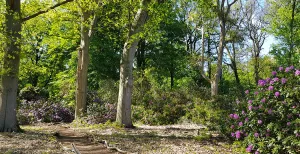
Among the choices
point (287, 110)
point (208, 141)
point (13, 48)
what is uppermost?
point (13, 48)

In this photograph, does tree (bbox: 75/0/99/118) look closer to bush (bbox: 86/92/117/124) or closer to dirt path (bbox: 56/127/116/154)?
bush (bbox: 86/92/117/124)

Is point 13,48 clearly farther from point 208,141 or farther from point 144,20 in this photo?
point 208,141

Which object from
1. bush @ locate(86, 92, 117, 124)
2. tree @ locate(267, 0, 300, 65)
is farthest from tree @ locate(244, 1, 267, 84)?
bush @ locate(86, 92, 117, 124)

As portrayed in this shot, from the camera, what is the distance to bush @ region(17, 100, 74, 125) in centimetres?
1706

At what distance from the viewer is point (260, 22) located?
30.2 m

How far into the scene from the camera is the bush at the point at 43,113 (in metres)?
17.1

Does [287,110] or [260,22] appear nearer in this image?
[287,110]

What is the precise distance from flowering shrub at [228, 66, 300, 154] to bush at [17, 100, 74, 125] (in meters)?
12.6

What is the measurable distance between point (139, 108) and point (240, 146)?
890 cm

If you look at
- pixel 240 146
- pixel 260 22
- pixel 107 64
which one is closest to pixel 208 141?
pixel 240 146

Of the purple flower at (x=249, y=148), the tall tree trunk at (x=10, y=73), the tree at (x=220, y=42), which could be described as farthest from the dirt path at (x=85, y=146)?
the tree at (x=220, y=42)

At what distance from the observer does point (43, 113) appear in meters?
17.6

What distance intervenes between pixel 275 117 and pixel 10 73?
810 cm

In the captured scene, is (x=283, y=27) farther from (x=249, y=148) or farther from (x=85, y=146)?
(x=85, y=146)
